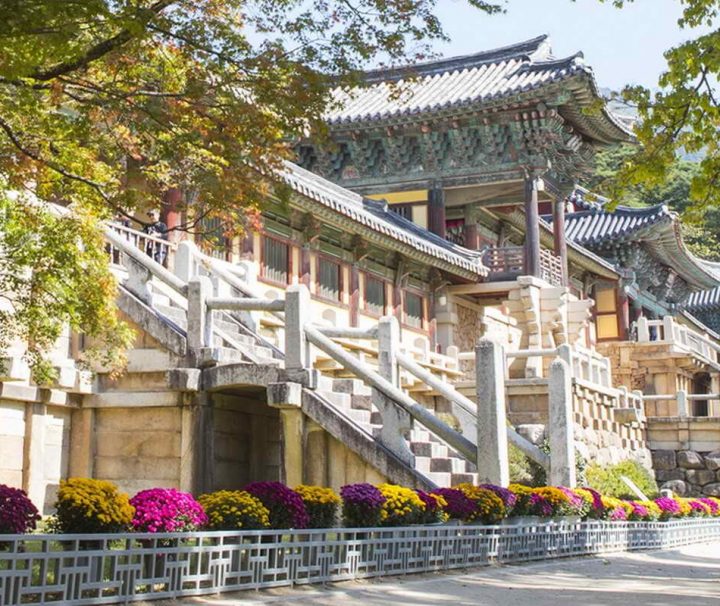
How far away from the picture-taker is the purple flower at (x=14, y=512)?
766 centimetres

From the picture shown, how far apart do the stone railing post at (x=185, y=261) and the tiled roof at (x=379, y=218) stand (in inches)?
194

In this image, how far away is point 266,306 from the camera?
14.3 meters

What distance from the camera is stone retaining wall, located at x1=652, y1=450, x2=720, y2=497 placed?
30141mm

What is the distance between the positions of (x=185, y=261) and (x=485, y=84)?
17.1m

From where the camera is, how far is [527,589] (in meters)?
10.1

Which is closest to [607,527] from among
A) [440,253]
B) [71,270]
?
[71,270]

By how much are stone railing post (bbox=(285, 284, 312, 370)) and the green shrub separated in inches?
482

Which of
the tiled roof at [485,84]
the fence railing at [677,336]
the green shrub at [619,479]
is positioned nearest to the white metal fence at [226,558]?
the green shrub at [619,479]

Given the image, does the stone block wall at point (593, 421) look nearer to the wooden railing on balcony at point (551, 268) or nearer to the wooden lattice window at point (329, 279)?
the wooden railing on balcony at point (551, 268)

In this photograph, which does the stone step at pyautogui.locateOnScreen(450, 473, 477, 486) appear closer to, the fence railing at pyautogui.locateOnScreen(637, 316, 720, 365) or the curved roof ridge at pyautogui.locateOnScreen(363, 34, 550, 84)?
the curved roof ridge at pyautogui.locateOnScreen(363, 34, 550, 84)

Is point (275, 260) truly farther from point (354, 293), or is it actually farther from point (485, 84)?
point (485, 84)

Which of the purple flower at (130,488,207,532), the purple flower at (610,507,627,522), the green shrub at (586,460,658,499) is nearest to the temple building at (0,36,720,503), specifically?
the green shrub at (586,460,658,499)

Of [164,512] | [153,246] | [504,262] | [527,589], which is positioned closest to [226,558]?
[164,512]

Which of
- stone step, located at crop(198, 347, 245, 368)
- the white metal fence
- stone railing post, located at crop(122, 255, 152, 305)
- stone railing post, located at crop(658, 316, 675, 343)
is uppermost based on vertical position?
stone railing post, located at crop(658, 316, 675, 343)
